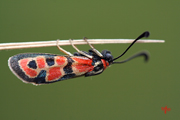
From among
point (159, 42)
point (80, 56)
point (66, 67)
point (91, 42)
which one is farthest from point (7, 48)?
point (159, 42)

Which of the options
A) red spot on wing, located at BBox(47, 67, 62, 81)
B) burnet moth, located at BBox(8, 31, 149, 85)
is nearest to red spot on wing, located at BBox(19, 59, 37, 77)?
burnet moth, located at BBox(8, 31, 149, 85)

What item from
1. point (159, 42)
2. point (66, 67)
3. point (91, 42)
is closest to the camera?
point (66, 67)

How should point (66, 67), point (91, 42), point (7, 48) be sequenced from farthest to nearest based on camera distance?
point (91, 42)
point (66, 67)
point (7, 48)

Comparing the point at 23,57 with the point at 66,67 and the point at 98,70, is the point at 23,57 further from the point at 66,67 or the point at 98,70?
the point at 98,70

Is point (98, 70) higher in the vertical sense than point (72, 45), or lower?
lower

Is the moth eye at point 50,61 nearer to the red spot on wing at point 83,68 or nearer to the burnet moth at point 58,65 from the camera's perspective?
the burnet moth at point 58,65

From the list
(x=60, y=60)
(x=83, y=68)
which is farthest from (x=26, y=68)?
(x=83, y=68)

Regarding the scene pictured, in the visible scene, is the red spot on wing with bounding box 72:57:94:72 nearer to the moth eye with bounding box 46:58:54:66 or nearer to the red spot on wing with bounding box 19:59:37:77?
the moth eye with bounding box 46:58:54:66

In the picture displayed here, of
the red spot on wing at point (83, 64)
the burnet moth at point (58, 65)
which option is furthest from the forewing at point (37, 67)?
the red spot on wing at point (83, 64)
